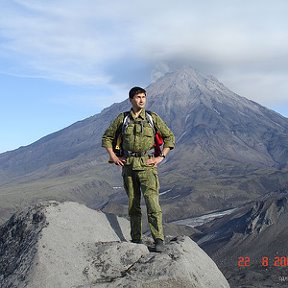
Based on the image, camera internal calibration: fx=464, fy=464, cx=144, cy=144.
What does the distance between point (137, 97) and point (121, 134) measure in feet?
2.40

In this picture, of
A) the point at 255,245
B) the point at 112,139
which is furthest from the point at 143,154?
the point at 255,245

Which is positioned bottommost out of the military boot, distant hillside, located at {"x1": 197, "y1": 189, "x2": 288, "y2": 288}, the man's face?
distant hillside, located at {"x1": 197, "y1": 189, "x2": 288, "y2": 288}

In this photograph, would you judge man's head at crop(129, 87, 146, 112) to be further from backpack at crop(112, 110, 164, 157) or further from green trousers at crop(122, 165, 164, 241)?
green trousers at crop(122, 165, 164, 241)

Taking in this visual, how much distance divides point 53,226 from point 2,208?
485 ft

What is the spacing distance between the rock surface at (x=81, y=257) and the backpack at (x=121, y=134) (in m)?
1.30

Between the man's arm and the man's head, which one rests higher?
the man's head

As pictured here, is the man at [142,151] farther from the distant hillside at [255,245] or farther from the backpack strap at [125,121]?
the distant hillside at [255,245]

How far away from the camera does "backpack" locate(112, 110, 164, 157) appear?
7.78 metres

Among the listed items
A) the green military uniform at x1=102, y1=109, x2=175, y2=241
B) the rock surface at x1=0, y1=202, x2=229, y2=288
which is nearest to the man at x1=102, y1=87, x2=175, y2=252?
the green military uniform at x1=102, y1=109, x2=175, y2=241

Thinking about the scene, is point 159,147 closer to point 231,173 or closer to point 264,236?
point 264,236

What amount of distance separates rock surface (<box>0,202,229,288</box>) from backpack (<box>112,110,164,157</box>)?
1304 millimetres

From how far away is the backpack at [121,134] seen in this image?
25.5ft
